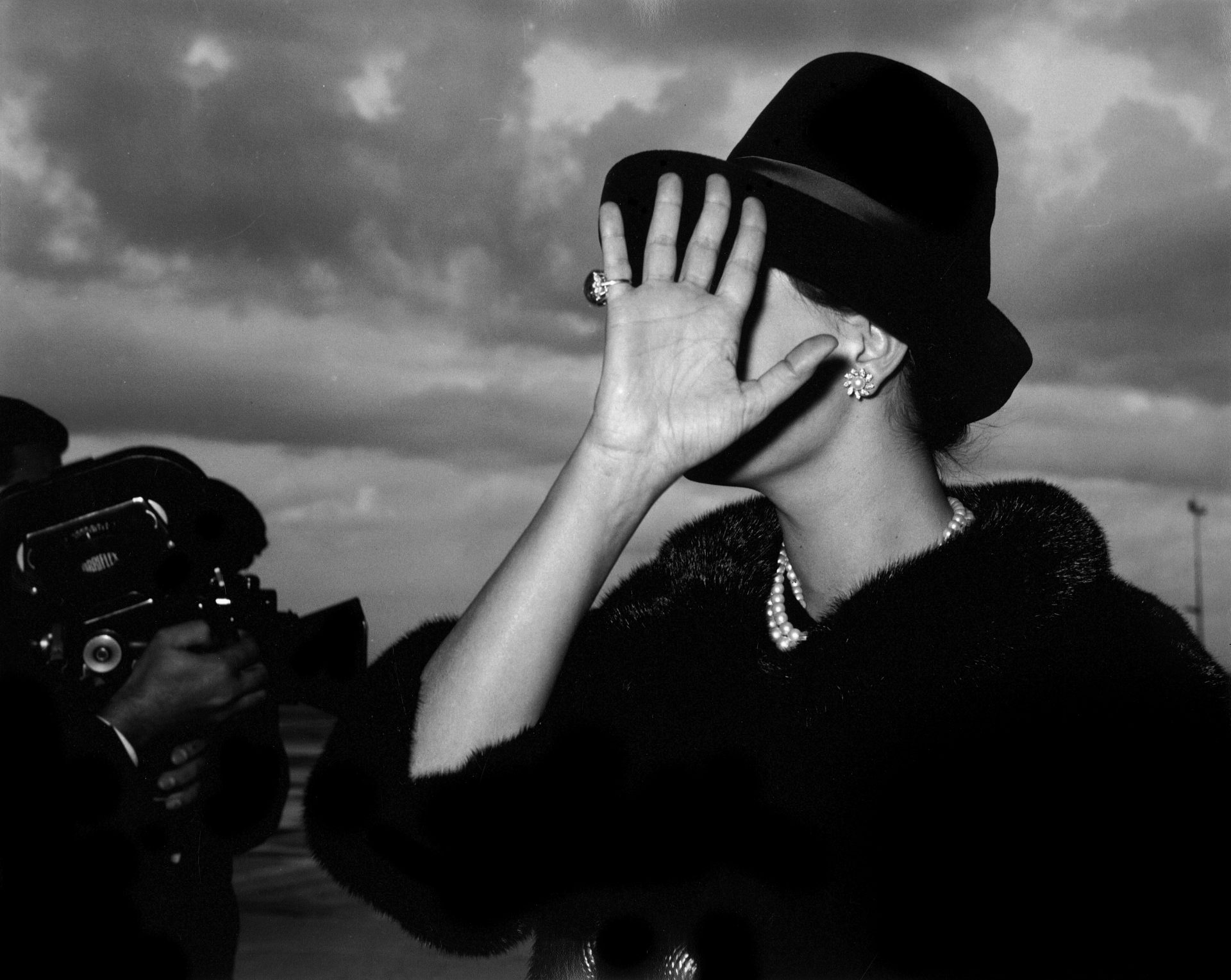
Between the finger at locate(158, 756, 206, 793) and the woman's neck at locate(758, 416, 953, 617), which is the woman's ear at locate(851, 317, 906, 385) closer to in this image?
the woman's neck at locate(758, 416, 953, 617)

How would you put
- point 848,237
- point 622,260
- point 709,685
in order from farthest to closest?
1. point 709,685
2. point 848,237
3. point 622,260

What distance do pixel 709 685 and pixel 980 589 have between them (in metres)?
0.62

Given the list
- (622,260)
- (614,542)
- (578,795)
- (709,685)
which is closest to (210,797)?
(578,795)

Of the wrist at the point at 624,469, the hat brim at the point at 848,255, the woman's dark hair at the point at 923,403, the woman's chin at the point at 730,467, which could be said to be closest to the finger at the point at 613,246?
the hat brim at the point at 848,255

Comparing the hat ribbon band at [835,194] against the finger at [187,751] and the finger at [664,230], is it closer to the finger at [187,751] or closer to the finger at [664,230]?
the finger at [664,230]

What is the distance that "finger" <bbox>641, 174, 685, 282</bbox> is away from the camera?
5.31 ft

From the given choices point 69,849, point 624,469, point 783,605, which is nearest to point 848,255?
point 624,469

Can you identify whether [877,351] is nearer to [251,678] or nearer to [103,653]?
[251,678]

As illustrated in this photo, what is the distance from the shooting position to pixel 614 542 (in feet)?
5.27

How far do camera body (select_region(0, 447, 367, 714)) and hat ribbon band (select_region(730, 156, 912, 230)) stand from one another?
1002mm

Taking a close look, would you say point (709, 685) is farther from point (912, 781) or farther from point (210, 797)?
point (210, 797)

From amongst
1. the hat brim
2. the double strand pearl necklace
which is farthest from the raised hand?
the double strand pearl necklace

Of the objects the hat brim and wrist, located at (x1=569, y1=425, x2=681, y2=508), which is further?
the hat brim

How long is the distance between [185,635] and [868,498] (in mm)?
1165
